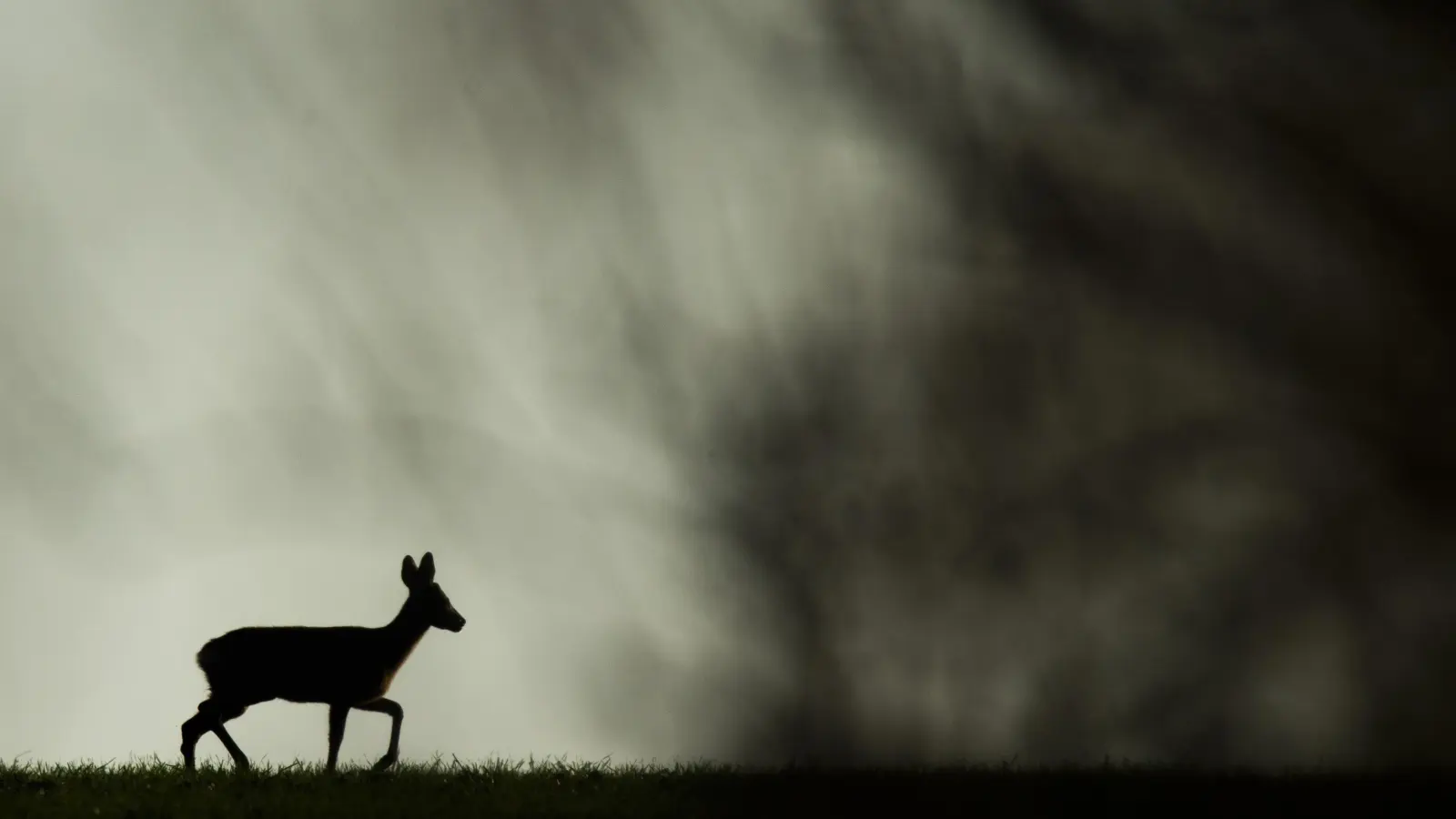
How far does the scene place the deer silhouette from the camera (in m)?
12.8

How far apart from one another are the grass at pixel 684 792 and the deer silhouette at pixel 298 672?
44.5 inches

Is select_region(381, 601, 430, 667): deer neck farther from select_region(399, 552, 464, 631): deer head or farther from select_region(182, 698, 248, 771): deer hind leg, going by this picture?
select_region(182, 698, 248, 771): deer hind leg

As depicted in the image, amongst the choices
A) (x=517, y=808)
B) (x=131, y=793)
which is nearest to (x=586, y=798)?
(x=517, y=808)

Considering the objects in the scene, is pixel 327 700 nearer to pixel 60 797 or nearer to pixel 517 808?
pixel 60 797

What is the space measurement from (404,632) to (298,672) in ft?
3.65

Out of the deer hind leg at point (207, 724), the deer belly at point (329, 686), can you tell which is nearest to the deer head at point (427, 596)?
the deer belly at point (329, 686)

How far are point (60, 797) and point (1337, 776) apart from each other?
1058cm

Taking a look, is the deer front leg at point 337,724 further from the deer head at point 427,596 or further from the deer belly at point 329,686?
the deer head at point 427,596

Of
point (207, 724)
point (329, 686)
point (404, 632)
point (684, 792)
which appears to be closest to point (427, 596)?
point (404, 632)

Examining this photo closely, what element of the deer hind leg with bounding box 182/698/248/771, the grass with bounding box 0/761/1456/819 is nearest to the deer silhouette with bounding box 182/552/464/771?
the deer hind leg with bounding box 182/698/248/771

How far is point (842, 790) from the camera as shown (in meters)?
10.7

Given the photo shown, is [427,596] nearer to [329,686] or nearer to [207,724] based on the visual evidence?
[329,686]

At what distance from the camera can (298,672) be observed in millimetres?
13055

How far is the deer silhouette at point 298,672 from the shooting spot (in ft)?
41.9
